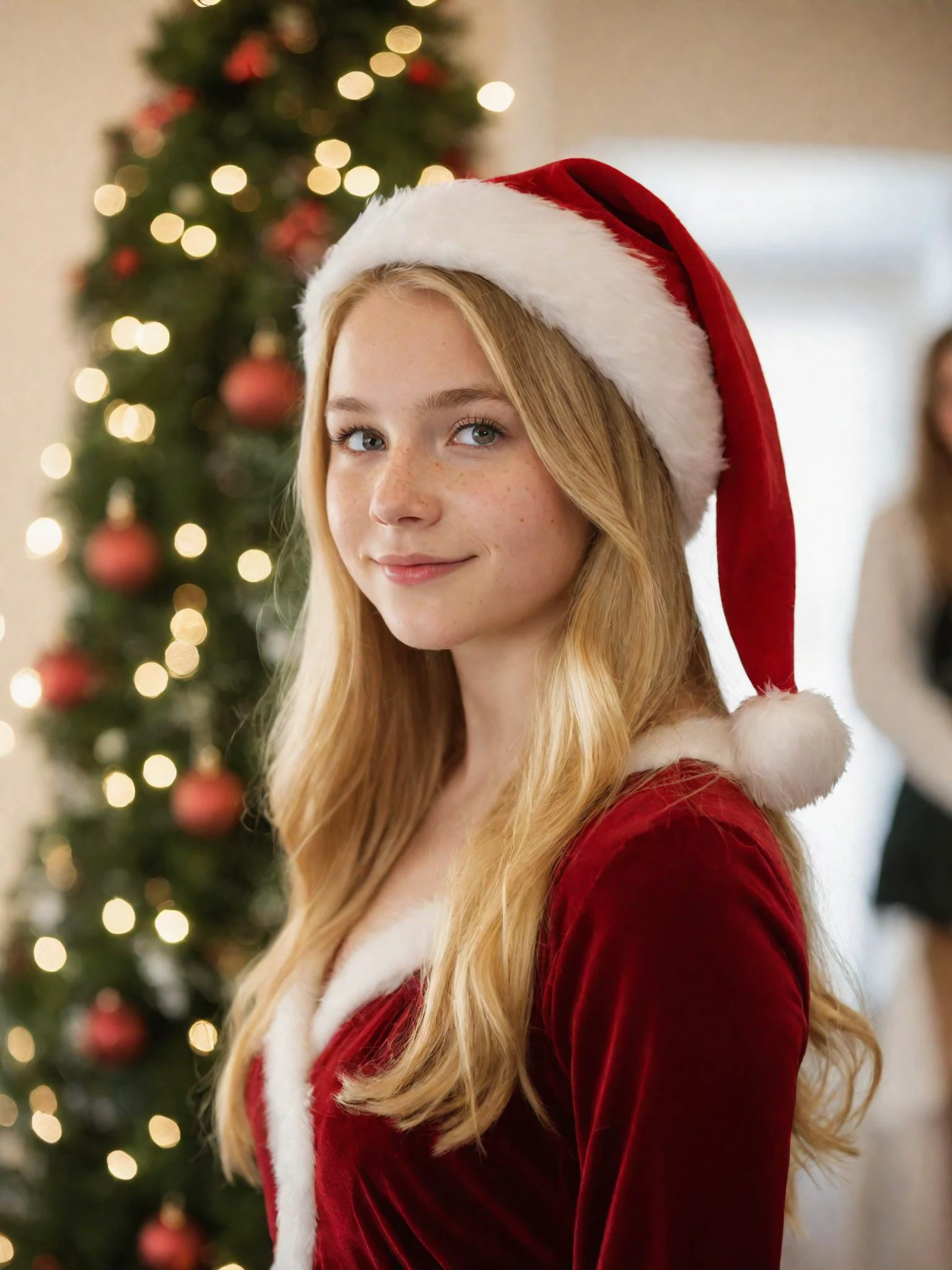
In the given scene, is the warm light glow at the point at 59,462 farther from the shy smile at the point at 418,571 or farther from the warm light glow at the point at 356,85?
the shy smile at the point at 418,571

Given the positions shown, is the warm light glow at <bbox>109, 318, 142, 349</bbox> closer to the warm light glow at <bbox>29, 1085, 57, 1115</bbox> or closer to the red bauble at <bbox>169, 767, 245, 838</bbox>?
the red bauble at <bbox>169, 767, 245, 838</bbox>

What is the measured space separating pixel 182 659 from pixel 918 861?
4.98ft

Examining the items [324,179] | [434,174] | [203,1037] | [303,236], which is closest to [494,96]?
[434,174]

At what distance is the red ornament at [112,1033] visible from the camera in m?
1.93

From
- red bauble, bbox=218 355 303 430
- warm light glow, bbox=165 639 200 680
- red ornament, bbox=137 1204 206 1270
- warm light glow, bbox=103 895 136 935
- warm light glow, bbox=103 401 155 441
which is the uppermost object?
red bauble, bbox=218 355 303 430

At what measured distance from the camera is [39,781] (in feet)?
9.48

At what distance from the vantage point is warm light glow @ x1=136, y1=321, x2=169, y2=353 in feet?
6.44

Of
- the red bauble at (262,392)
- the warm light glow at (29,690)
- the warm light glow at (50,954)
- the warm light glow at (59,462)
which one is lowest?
the warm light glow at (50,954)

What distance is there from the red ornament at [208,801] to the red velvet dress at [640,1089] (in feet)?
3.03

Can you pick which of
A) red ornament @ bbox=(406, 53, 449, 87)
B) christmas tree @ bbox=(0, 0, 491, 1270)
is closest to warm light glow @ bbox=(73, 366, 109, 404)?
christmas tree @ bbox=(0, 0, 491, 1270)

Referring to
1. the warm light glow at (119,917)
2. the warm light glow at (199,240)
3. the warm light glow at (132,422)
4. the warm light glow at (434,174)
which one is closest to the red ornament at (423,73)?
the warm light glow at (434,174)

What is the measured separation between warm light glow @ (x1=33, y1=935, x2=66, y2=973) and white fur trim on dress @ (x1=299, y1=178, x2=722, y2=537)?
1.48 meters

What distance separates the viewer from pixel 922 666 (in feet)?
7.13

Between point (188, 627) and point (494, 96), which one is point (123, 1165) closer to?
point (188, 627)
